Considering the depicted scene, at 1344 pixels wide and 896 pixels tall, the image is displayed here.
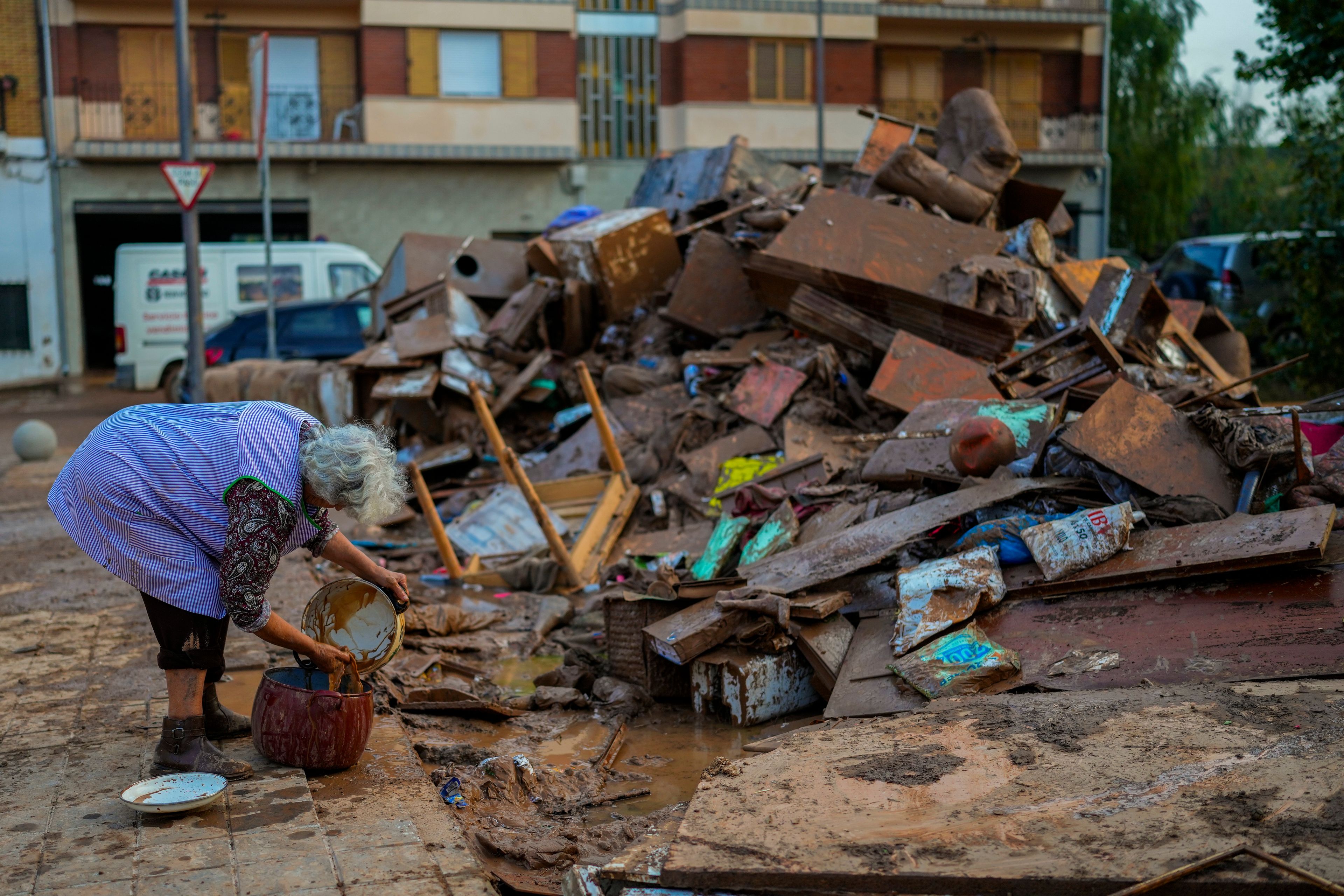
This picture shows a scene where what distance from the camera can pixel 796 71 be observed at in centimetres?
2450

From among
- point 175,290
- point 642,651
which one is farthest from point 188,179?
point 642,651

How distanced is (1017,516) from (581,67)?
68.6ft

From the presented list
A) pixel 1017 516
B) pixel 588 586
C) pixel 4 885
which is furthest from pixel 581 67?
pixel 4 885

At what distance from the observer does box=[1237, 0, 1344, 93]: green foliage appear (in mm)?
10688

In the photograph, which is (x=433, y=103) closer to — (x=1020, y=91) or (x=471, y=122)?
(x=471, y=122)

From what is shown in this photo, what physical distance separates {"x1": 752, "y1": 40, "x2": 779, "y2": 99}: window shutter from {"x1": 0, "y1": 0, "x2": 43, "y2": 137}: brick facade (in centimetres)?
1408

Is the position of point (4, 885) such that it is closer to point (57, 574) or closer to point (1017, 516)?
point (1017, 516)

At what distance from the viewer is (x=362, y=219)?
75.3 ft

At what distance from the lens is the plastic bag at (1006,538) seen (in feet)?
15.9

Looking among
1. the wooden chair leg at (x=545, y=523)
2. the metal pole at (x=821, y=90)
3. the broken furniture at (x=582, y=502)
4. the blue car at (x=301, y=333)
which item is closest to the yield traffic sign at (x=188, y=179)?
the blue car at (x=301, y=333)

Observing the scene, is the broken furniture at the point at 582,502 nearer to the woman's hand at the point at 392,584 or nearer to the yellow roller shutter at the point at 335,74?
the woman's hand at the point at 392,584

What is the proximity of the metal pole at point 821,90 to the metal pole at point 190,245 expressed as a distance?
1124 centimetres

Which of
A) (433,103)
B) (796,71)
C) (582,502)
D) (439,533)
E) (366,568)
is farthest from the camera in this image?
(796,71)

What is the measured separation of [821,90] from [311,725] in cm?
1957
